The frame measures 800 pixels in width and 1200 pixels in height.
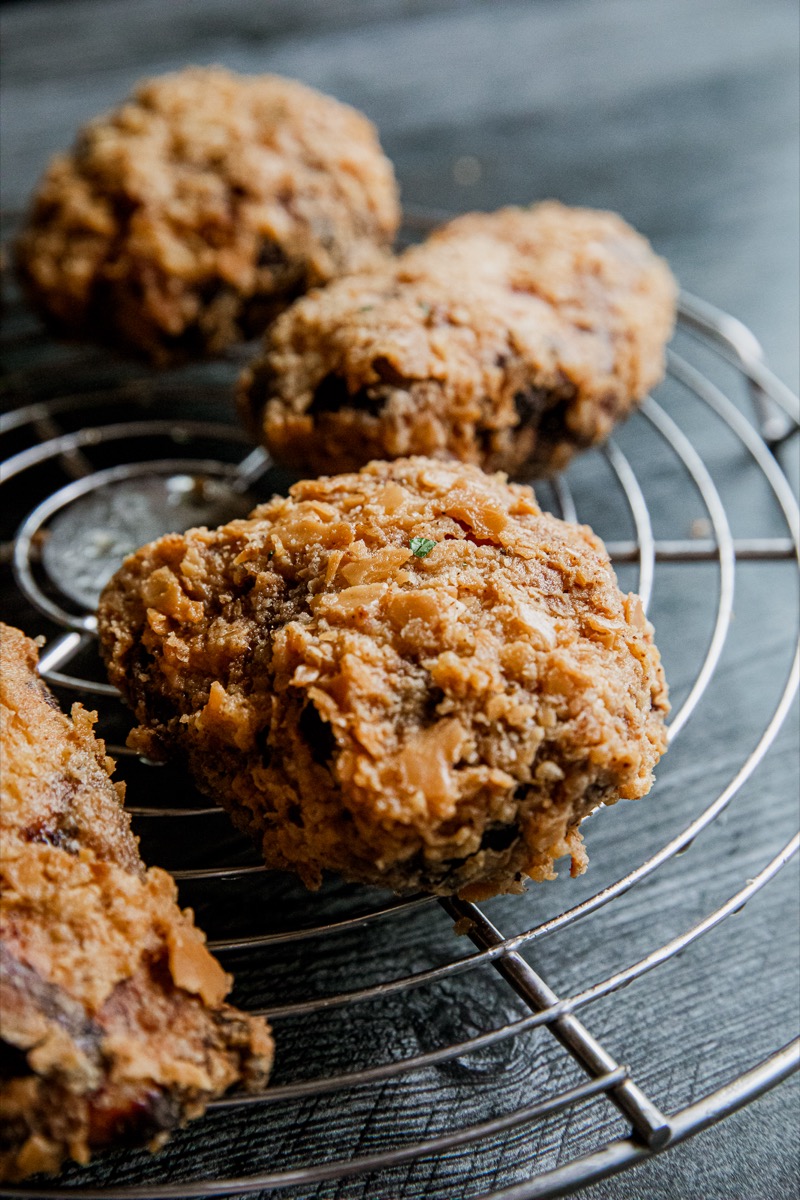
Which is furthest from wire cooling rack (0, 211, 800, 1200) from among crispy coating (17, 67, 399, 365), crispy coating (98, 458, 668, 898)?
crispy coating (17, 67, 399, 365)

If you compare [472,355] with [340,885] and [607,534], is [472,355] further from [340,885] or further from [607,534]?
[340,885]

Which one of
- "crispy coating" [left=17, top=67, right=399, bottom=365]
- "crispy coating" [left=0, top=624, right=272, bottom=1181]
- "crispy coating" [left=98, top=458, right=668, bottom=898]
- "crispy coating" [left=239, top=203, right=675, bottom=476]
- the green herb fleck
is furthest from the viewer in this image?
"crispy coating" [left=17, top=67, right=399, bottom=365]

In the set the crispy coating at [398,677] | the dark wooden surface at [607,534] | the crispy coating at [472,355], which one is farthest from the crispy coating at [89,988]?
the crispy coating at [472,355]

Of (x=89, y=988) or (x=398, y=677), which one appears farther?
(x=398, y=677)

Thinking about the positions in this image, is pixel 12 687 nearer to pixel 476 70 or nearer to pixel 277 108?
pixel 277 108

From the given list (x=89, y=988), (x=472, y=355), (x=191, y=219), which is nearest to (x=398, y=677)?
(x=89, y=988)

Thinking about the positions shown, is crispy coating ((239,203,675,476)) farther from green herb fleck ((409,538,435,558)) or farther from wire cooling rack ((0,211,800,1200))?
green herb fleck ((409,538,435,558))

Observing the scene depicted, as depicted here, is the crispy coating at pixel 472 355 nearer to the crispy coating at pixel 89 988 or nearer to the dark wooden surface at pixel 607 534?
the dark wooden surface at pixel 607 534
